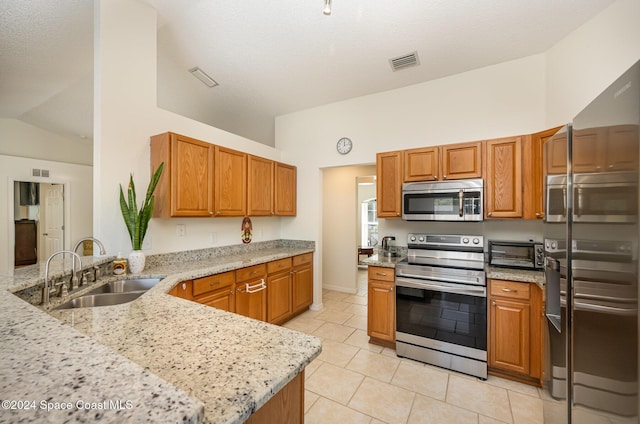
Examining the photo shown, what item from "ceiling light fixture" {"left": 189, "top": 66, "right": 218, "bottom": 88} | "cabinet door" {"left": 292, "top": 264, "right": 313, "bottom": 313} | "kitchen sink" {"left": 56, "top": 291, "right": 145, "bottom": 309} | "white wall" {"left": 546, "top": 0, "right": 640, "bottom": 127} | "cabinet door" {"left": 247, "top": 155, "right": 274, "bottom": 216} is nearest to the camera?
"kitchen sink" {"left": 56, "top": 291, "right": 145, "bottom": 309}

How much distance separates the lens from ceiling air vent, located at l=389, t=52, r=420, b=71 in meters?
2.78

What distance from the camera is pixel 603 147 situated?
0.94 meters

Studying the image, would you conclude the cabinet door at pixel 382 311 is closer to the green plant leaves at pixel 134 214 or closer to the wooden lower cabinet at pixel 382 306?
the wooden lower cabinet at pixel 382 306

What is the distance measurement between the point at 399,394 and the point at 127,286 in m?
2.34

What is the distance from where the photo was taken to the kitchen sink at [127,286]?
1.95 m

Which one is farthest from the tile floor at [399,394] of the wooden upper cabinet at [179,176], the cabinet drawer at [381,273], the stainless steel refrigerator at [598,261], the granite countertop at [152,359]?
the wooden upper cabinet at [179,176]

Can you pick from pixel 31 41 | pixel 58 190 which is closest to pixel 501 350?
pixel 31 41

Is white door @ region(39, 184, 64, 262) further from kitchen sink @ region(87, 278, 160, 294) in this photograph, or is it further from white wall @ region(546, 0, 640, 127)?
white wall @ region(546, 0, 640, 127)

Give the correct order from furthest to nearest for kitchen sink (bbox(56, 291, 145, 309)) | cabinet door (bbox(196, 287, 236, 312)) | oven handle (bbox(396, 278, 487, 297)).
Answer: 1. cabinet door (bbox(196, 287, 236, 312))
2. oven handle (bbox(396, 278, 487, 297))
3. kitchen sink (bbox(56, 291, 145, 309))

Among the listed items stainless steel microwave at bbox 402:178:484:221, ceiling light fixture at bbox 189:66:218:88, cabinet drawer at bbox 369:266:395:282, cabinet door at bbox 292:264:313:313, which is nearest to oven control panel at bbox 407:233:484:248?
stainless steel microwave at bbox 402:178:484:221

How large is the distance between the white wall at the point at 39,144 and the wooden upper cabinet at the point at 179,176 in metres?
4.48

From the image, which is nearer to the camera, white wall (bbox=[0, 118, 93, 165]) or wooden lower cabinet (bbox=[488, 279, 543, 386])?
wooden lower cabinet (bbox=[488, 279, 543, 386])

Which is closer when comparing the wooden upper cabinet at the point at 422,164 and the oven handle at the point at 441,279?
the oven handle at the point at 441,279

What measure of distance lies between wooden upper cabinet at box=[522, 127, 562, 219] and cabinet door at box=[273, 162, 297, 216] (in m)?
2.86
